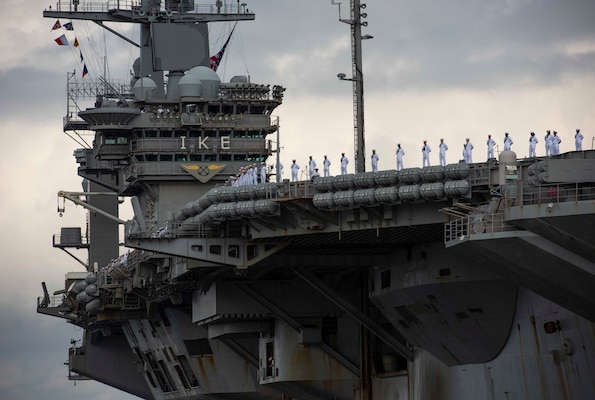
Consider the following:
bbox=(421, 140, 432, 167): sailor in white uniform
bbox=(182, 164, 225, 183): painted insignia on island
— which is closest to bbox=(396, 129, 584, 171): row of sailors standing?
bbox=(421, 140, 432, 167): sailor in white uniform

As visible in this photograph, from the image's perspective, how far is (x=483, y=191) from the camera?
1527 inches

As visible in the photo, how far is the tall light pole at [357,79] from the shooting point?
152ft

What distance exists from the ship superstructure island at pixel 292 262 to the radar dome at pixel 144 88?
88 mm

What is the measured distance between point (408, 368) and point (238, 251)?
Answer: 26.1ft

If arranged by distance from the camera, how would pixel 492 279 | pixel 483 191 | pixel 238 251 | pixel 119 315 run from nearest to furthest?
pixel 483 191, pixel 492 279, pixel 238 251, pixel 119 315

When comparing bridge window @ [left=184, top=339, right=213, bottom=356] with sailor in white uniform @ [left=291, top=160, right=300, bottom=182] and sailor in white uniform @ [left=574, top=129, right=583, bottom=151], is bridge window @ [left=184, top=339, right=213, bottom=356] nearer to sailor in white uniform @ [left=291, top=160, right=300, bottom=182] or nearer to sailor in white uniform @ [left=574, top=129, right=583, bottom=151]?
sailor in white uniform @ [left=291, top=160, right=300, bottom=182]

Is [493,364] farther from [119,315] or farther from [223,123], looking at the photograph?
[119,315]

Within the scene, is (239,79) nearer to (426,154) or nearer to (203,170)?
(203,170)

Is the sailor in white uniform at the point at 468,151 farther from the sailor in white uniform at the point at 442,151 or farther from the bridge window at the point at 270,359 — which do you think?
the bridge window at the point at 270,359

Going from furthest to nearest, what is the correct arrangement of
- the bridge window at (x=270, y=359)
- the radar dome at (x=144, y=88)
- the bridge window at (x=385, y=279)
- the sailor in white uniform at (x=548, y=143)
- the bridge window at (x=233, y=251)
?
1. the radar dome at (x=144, y=88)
2. the bridge window at (x=270, y=359)
3. the bridge window at (x=385, y=279)
4. the bridge window at (x=233, y=251)
5. the sailor in white uniform at (x=548, y=143)

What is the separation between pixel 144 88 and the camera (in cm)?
6869

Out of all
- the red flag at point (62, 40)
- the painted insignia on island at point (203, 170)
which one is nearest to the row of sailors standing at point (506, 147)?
the painted insignia on island at point (203, 170)

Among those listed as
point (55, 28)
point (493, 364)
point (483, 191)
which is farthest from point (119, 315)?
point (483, 191)

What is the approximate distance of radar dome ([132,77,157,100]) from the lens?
68.4m
